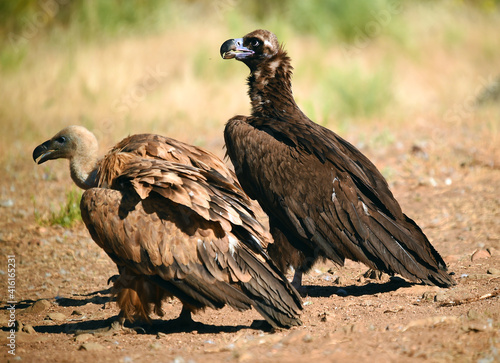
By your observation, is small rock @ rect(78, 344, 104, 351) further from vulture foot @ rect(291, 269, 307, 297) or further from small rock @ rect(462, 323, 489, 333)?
small rock @ rect(462, 323, 489, 333)

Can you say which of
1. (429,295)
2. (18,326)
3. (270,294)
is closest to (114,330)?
(18,326)

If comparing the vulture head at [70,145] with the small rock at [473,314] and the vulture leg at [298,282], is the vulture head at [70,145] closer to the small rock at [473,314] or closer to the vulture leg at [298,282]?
the vulture leg at [298,282]

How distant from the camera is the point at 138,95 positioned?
13062 millimetres

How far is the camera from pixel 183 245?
173 inches

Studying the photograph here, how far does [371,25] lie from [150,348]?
14.3 metres

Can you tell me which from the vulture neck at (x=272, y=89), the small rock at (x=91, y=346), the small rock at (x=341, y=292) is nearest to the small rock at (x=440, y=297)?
the small rock at (x=341, y=292)

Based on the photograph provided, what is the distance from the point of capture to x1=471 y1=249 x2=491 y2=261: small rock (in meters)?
5.98

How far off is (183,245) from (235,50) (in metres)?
2.45

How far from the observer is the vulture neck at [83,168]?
18.1ft

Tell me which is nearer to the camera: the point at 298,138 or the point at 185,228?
the point at 185,228

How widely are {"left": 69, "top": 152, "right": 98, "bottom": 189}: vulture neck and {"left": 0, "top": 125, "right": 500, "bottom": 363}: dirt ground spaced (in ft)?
3.38

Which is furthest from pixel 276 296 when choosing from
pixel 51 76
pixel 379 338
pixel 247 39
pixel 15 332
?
pixel 51 76

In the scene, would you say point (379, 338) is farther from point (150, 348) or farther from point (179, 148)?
point (179, 148)

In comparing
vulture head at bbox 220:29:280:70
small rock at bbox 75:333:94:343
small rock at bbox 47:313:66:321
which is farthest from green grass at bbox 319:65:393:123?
small rock at bbox 75:333:94:343
